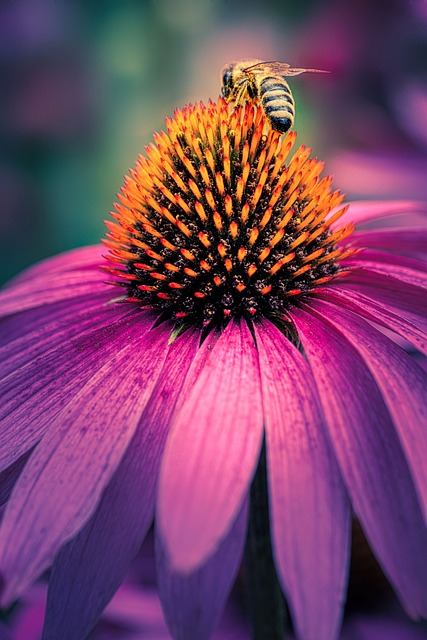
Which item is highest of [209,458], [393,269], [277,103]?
[277,103]

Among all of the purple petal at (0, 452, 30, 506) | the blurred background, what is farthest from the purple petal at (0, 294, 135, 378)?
the blurred background

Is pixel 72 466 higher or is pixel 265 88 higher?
pixel 265 88

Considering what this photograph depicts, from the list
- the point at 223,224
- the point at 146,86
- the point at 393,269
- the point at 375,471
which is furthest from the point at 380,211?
the point at 146,86

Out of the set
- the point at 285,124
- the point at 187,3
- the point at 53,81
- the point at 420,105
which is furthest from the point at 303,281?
the point at 53,81

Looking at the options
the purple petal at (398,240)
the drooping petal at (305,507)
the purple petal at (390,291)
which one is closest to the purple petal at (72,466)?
the drooping petal at (305,507)

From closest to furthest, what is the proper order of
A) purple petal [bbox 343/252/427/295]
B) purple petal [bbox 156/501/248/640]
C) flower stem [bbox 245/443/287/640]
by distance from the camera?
1. purple petal [bbox 156/501/248/640]
2. flower stem [bbox 245/443/287/640]
3. purple petal [bbox 343/252/427/295]

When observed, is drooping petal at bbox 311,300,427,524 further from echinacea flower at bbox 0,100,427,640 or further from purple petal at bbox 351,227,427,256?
purple petal at bbox 351,227,427,256

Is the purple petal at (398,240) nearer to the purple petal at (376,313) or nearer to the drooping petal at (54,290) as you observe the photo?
the purple petal at (376,313)

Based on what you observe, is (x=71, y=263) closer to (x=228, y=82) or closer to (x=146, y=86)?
(x=228, y=82)
